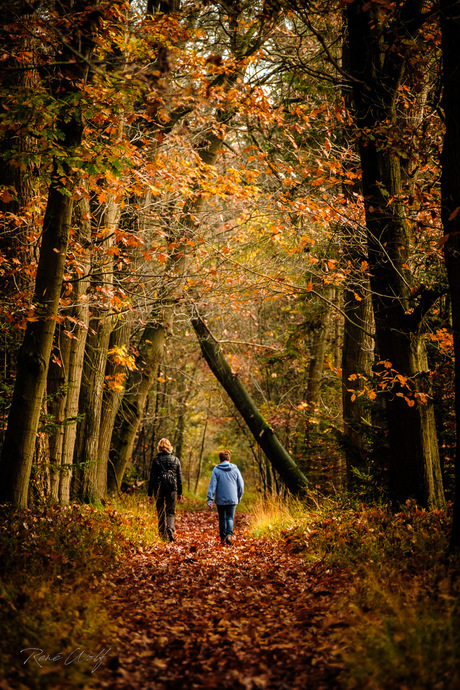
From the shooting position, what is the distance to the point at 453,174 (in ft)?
15.9

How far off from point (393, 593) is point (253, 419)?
8.95m

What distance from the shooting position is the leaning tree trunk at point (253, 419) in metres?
12.2

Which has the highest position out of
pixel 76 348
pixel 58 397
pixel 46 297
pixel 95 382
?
pixel 46 297

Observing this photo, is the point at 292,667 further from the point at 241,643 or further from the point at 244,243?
the point at 244,243

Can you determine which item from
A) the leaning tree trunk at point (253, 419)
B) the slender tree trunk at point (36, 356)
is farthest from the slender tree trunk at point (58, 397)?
the leaning tree trunk at point (253, 419)

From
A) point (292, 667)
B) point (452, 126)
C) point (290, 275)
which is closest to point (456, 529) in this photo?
point (292, 667)

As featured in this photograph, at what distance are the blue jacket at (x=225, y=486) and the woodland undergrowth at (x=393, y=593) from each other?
70.9 inches

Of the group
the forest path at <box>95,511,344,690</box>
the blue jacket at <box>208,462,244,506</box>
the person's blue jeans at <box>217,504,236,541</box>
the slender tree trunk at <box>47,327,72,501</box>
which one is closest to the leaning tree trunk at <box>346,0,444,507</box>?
the forest path at <box>95,511,344,690</box>

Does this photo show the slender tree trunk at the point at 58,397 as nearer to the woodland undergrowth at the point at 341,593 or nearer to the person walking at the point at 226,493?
the woodland undergrowth at the point at 341,593

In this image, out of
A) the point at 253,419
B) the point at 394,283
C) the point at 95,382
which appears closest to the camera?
the point at 394,283

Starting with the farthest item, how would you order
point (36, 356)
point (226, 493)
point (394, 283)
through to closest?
point (226, 493)
point (394, 283)
point (36, 356)

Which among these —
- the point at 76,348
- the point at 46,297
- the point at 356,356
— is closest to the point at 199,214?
the point at 356,356

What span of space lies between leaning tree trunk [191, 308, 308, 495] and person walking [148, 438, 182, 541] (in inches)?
141

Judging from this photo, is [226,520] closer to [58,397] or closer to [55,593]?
[58,397]
